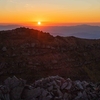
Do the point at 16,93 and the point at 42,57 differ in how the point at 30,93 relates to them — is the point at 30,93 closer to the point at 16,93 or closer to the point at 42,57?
the point at 16,93

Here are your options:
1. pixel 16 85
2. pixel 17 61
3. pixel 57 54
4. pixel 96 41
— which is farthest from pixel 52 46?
pixel 16 85

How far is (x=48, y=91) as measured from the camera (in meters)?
19.4

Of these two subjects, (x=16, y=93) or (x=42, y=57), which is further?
(x=42, y=57)

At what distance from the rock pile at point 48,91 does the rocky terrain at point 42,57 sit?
52.1ft

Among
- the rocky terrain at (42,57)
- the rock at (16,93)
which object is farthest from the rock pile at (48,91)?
the rocky terrain at (42,57)

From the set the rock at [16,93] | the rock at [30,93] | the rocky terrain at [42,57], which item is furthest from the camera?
the rocky terrain at [42,57]

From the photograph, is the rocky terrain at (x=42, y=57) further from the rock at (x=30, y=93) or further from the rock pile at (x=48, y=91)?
the rock at (x=30, y=93)

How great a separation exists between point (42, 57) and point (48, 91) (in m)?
20.4

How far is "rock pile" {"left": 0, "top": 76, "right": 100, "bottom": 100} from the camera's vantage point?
18859mm

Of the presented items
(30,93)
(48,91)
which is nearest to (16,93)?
(30,93)

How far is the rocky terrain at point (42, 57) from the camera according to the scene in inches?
1465

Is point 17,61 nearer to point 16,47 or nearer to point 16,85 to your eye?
point 16,47

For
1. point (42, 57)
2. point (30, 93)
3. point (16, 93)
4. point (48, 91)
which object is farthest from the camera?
point (42, 57)

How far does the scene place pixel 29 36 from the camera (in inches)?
1631
